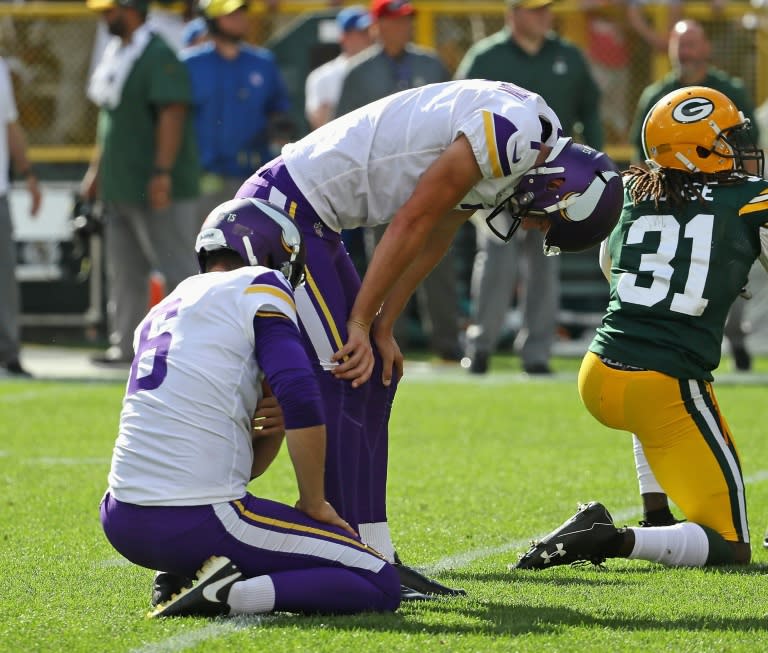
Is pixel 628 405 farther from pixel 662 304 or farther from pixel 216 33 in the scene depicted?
pixel 216 33

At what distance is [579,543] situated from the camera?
479 cm

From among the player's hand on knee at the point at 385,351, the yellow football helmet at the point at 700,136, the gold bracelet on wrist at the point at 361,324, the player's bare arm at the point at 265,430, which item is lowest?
the player's bare arm at the point at 265,430

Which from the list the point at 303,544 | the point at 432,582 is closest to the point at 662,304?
the point at 432,582

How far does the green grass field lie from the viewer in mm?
3891

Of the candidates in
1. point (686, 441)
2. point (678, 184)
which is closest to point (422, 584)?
point (686, 441)

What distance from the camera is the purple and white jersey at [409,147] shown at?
4.32m

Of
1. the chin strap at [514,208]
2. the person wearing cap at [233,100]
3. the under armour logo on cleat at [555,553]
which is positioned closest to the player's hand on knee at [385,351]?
the chin strap at [514,208]

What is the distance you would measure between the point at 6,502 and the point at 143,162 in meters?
5.17

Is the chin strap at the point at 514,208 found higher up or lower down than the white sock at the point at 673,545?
higher up

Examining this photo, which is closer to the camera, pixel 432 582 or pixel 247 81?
pixel 432 582

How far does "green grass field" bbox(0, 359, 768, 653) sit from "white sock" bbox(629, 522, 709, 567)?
0.16 ft

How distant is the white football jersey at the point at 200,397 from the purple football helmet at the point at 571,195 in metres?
0.80

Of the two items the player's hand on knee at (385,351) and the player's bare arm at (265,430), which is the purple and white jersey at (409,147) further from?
the player's bare arm at (265,430)

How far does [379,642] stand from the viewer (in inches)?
150
